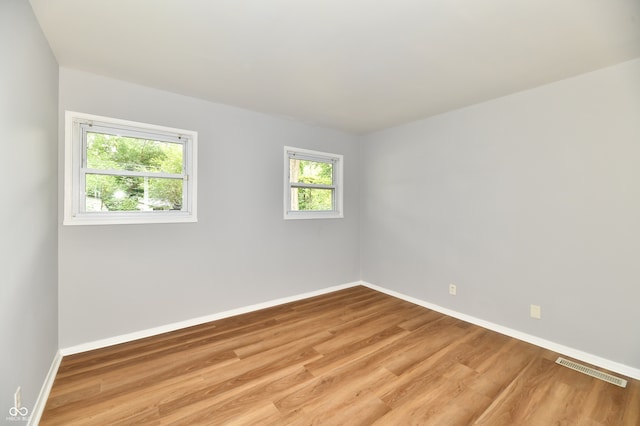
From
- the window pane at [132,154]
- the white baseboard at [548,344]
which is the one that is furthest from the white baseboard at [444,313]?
the window pane at [132,154]

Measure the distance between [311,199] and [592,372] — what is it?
3.32 meters

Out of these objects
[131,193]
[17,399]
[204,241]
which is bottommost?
[17,399]

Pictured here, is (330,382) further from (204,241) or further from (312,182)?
(312,182)

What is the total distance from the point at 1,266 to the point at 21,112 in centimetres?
85

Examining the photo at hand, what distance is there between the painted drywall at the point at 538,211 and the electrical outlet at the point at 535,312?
5cm

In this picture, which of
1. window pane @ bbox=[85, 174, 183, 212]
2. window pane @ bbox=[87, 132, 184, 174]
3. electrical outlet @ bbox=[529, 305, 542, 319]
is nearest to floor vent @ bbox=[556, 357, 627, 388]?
electrical outlet @ bbox=[529, 305, 542, 319]

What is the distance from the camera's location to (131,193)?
8.50ft

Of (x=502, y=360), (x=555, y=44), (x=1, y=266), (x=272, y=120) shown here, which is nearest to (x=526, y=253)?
(x=502, y=360)

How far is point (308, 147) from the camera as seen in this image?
381 centimetres

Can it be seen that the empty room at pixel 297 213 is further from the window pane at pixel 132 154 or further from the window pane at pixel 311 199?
the window pane at pixel 311 199

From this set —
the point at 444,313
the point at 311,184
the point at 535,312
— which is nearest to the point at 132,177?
the point at 311,184

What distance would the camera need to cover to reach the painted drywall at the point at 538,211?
2111mm

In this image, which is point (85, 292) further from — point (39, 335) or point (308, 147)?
point (308, 147)

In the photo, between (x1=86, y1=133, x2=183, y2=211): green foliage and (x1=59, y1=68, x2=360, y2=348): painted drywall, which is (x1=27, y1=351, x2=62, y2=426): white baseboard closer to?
(x1=59, y1=68, x2=360, y2=348): painted drywall
